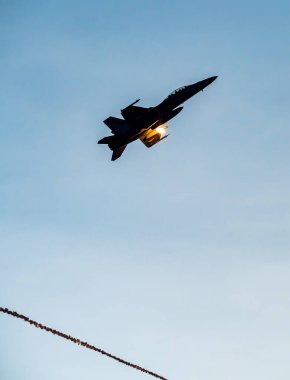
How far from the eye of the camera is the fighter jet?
3516 cm

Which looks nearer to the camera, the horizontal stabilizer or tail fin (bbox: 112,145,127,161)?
the horizontal stabilizer

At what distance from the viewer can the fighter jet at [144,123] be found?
35.2 meters

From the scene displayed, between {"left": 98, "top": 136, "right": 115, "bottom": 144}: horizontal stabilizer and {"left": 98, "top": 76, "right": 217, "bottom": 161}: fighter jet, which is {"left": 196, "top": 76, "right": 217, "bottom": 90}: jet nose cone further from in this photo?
{"left": 98, "top": 136, "right": 115, "bottom": 144}: horizontal stabilizer

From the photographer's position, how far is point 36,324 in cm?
1403

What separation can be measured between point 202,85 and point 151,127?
22.2 ft

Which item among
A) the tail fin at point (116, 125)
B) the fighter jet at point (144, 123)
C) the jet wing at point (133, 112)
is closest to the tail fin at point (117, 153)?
the fighter jet at point (144, 123)

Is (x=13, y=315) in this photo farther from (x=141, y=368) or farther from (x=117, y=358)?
(x=141, y=368)

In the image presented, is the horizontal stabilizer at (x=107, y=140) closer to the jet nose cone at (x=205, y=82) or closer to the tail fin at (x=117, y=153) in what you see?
the tail fin at (x=117, y=153)

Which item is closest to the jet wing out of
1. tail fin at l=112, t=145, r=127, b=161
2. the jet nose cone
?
tail fin at l=112, t=145, r=127, b=161

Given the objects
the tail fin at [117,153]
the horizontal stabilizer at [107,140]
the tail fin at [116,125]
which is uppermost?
the tail fin at [116,125]

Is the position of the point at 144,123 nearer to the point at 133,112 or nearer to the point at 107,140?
the point at 133,112

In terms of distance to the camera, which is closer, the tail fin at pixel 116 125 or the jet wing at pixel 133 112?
the jet wing at pixel 133 112

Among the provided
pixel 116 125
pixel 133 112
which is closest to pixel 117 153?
pixel 116 125

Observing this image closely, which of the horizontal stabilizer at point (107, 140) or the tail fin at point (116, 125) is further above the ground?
the tail fin at point (116, 125)
